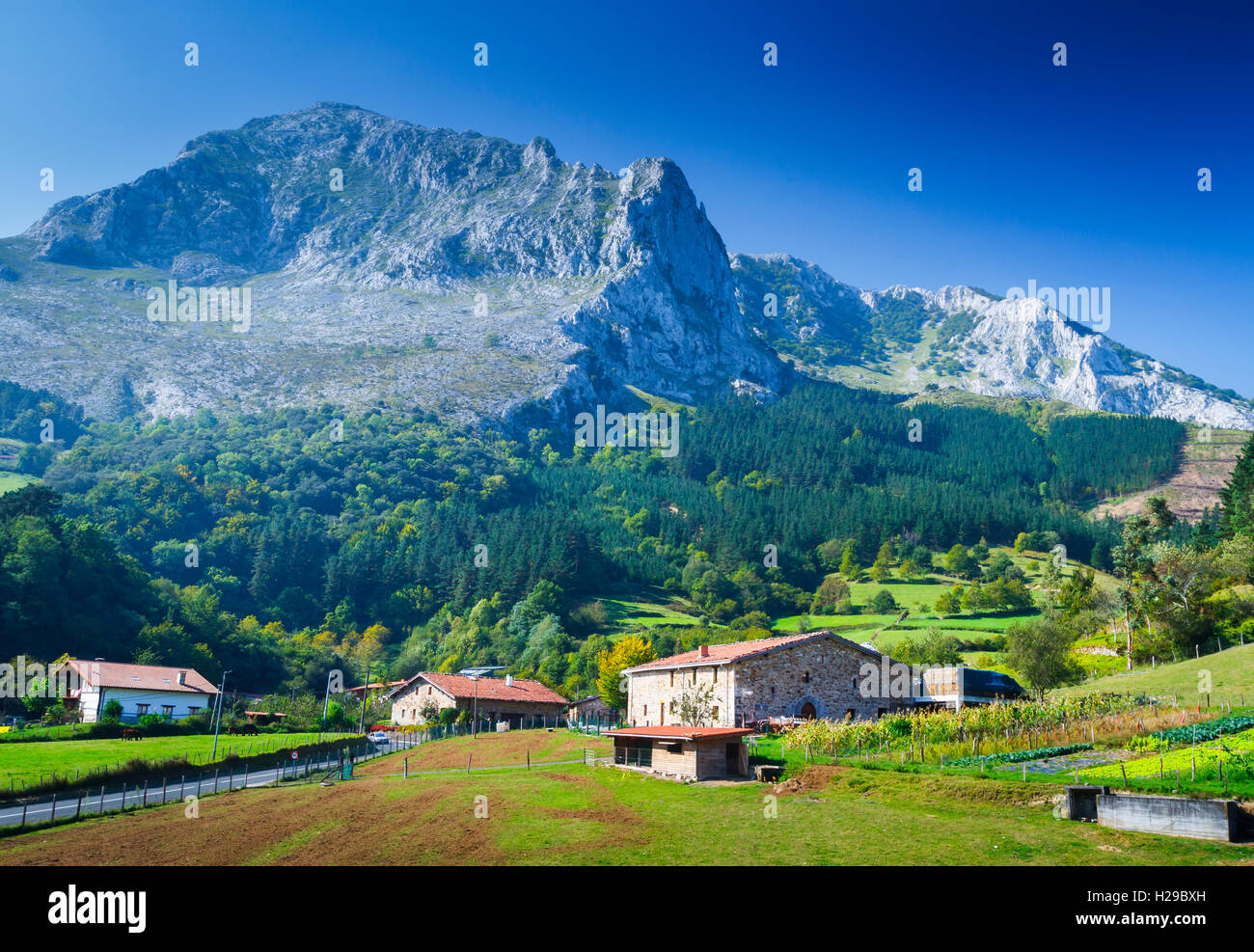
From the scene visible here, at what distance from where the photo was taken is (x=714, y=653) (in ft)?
168

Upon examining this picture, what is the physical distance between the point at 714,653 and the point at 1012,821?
29314 millimetres

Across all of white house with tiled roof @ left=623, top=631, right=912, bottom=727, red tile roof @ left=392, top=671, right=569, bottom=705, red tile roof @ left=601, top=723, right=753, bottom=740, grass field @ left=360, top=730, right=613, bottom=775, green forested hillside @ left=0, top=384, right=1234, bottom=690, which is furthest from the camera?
green forested hillside @ left=0, top=384, right=1234, bottom=690

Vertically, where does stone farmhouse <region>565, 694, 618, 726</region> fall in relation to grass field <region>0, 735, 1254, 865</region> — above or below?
below

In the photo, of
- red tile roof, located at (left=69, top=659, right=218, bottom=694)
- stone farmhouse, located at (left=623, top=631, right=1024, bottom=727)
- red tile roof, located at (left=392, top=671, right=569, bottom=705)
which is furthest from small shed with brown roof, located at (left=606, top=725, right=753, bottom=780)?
red tile roof, located at (left=69, top=659, right=218, bottom=694)

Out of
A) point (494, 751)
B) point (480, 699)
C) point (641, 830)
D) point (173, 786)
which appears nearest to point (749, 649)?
point (494, 751)

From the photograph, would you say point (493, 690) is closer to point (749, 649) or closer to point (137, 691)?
point (137, 691)

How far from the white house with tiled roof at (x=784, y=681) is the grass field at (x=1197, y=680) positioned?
38.7ft

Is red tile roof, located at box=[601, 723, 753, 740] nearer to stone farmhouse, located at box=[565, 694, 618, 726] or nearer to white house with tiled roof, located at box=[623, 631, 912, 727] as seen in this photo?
white house with tiled roof, located at box=[623, 631, 912, 727]

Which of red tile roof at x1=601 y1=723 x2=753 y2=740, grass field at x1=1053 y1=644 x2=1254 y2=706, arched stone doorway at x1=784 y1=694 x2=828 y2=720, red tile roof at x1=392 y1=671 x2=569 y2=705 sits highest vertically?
grass field at x1=1053 y1=644 x2=1254 y2=706

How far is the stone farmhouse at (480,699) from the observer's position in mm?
74875

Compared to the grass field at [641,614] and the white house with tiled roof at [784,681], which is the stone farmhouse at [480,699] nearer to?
the white house with tiled roof at [784,681]

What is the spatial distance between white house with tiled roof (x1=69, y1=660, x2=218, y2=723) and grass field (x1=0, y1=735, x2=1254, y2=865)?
142ft

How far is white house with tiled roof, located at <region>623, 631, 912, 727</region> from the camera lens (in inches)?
1842
